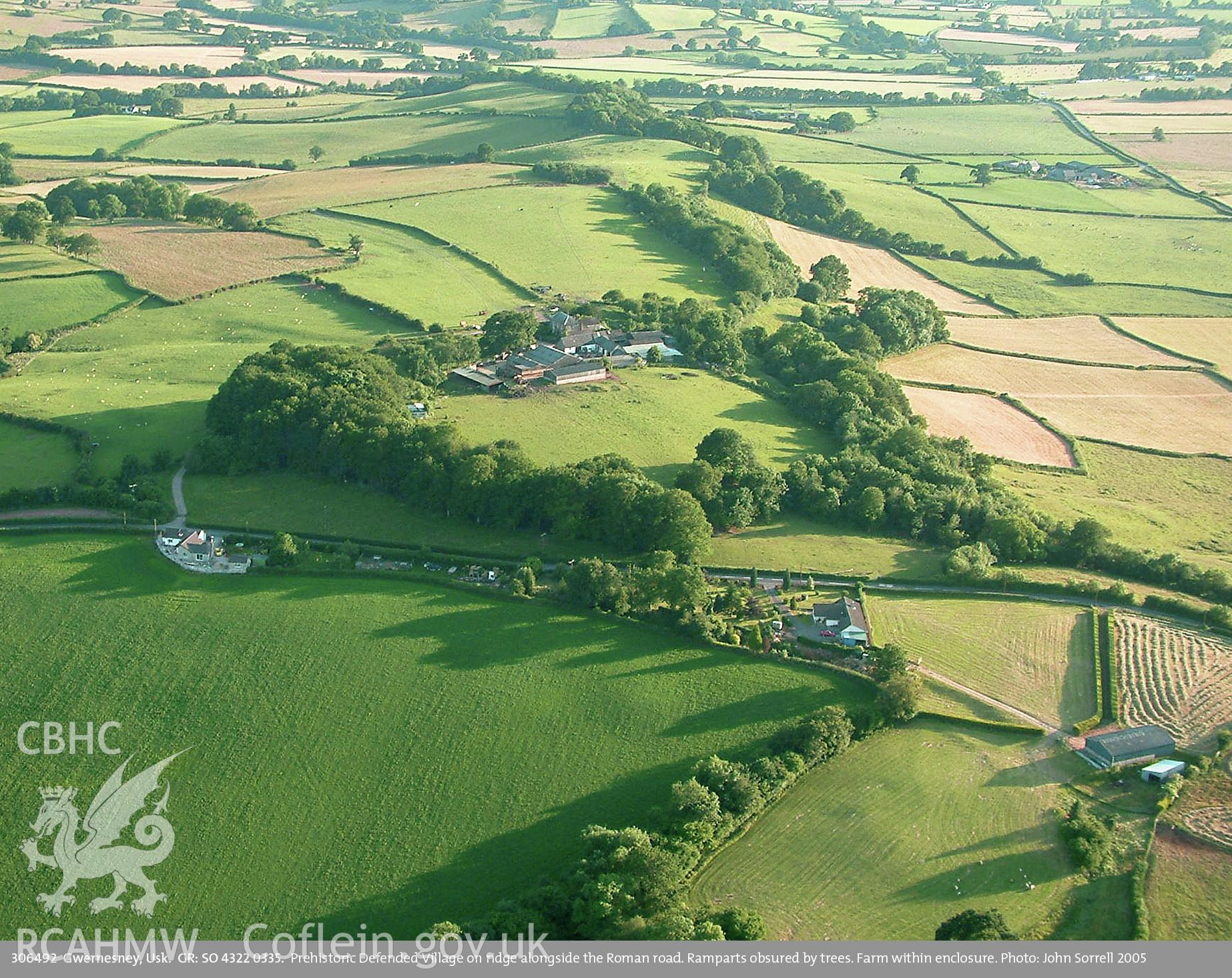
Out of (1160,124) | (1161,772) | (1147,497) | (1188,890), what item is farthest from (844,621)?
(1160,124)

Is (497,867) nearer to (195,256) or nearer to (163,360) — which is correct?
(163,360)

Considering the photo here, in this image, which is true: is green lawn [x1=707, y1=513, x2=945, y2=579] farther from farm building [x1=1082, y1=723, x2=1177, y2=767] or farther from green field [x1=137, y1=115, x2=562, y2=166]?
green field [x1=137, y1=115, x2=562, y2=166]

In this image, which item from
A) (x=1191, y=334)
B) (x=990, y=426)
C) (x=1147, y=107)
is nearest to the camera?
(x=990, y=426)

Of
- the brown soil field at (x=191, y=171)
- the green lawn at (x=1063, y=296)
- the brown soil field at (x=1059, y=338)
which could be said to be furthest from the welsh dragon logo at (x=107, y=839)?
the brown soil field at (x=191, y=171)

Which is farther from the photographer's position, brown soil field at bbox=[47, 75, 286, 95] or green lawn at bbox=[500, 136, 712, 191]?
brown soil field at bbox=[47, 75, 286, 95]

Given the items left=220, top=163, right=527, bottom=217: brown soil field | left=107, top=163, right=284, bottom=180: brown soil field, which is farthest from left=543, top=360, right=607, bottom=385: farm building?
left=107, top=163, right=284, bottom=180: brown soil field

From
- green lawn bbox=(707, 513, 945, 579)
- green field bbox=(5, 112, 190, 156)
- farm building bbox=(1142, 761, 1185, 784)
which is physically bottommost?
farm building bbox=(1142, 761, 1185, 784)

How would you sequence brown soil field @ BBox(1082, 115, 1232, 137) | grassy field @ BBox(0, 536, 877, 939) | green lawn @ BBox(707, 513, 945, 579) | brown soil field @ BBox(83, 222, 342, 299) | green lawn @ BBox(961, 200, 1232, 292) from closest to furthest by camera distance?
1. grassy field @ BBox(0, 536, 877, 939)
2. green lawn @ BBox(707, 513, 945, 579)
3. brown soil field @ BBox(83, 222, 342, 299)
4. green lawn @ BBox(961, 200, 1232, 292)
5. brown soil field @ BBox(1082, 115, 1232, 137)
